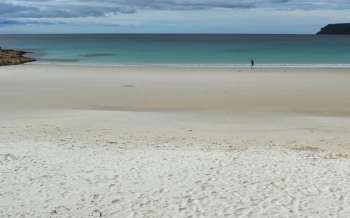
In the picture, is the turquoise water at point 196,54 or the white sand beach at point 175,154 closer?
the white sand beach at point 175,154

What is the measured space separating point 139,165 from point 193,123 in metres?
6.27

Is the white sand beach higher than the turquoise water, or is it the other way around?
the white sand beach

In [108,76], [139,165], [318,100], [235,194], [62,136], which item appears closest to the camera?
[235,194]

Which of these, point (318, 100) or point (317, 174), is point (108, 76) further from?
point (317, 174)

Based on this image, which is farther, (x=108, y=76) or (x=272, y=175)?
(x=108, y=76)

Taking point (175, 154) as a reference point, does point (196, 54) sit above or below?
below

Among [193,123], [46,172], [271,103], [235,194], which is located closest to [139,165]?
[46,172]

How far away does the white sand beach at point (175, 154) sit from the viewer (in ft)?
25.1

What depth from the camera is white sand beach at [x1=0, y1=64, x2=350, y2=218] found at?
764 centimetres

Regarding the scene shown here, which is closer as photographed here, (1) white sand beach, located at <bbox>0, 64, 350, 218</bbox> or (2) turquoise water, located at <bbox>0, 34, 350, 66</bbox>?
(1) white sand beach, located at <bbox>0, 64, 350, 218</bbox>

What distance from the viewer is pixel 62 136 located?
518 inches

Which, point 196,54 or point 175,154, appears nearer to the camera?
point 175,154

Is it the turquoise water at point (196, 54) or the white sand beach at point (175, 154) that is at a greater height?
the white sand beach at point (175, 154)

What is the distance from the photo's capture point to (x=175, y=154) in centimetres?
1075
